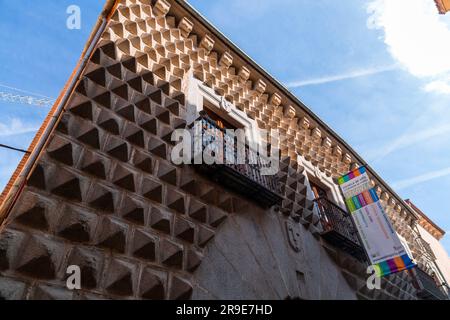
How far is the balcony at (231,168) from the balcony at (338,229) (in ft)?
5.71

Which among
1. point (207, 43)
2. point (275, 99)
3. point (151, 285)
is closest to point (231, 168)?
point (151, 285)

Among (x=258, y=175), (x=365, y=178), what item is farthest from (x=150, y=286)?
(x=365, y=178)

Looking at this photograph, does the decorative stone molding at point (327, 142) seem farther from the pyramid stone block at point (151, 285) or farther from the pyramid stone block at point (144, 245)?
the pyramid stone block at point (151, 285)

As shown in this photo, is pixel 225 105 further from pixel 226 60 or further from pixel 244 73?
pixel 244 73

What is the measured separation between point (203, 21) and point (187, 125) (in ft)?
10.1

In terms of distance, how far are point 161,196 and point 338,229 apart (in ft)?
15.9

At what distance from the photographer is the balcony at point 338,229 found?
22.8 feet

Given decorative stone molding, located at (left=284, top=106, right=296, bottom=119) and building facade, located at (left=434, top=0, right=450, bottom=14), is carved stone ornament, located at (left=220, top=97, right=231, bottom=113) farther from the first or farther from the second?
building facade, located at (left=434, top=0, right=450, bottom=14)

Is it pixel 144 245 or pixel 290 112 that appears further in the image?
pixel 290 112

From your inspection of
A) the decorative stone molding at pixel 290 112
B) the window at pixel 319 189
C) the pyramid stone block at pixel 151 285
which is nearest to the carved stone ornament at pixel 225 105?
the decorative stone molding at pixel 290 112

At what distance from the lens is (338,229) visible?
7488 mm

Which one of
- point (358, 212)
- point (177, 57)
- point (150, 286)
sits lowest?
point (150, 286)

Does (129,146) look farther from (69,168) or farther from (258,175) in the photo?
(258,175)

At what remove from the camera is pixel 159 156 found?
4.57m
